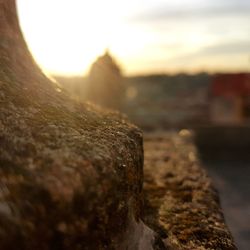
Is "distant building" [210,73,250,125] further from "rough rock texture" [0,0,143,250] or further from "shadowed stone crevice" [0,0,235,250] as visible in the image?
"rough rock texture" [0,0,143,250]

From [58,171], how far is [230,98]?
26.3 metres

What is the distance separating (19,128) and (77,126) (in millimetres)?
327

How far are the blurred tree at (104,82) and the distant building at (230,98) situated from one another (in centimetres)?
1175

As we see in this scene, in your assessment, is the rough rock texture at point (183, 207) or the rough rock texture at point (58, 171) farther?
the rough rock texture at point (183, 207)

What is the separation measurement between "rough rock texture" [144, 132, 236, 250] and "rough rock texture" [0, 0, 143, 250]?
346 mm

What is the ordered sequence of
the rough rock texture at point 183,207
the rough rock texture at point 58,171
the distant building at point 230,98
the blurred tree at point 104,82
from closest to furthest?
the rough rock texture at point 58,171 → the rough rock texture at point 183,207 → the blurred tree at point 104,82 → the distant building at point 230,98

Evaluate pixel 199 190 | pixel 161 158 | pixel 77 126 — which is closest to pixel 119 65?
pixel 161 158

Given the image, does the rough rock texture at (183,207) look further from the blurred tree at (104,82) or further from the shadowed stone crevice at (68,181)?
the blurred tree at (104,82)

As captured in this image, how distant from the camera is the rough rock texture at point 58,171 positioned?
1.64 meters

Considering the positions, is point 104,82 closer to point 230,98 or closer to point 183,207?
point 183,207

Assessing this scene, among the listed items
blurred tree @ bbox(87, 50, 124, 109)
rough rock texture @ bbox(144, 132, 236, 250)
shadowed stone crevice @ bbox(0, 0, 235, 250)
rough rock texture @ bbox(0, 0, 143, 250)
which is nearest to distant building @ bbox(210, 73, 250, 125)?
blurred tree @ bbox(87, 50, 124, 109)

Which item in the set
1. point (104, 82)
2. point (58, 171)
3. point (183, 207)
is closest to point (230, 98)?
point (104, 82)

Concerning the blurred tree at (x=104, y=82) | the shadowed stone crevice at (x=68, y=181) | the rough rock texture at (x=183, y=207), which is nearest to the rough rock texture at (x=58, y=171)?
the shadowed stone crevice at (x=68, y=181)

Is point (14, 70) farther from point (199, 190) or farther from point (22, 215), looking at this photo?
point (199, 190)
